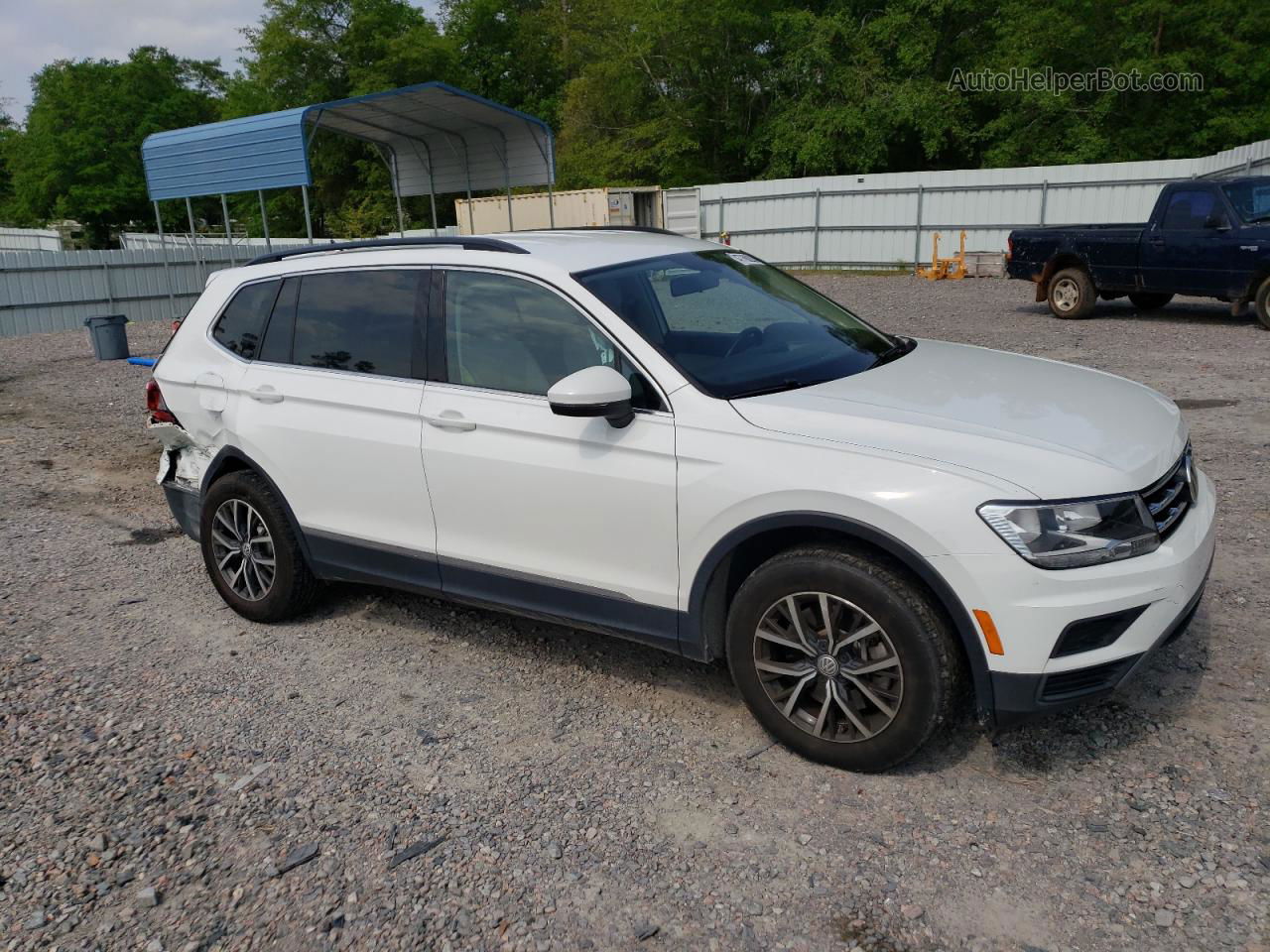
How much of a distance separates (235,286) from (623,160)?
1530 inches

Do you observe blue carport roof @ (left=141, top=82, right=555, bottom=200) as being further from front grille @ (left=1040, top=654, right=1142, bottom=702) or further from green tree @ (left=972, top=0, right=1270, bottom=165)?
green tree @ (left=972, top=0, right=1270, bottom=165)

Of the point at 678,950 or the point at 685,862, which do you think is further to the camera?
the point at 685,862

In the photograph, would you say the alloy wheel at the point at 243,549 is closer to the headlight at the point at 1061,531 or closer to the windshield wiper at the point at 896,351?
the windshield wiper at the point at 896,351

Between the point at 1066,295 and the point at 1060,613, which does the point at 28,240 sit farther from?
the point at 1060,613

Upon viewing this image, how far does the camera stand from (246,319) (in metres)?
4.88

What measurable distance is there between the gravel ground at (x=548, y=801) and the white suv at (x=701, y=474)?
335mm

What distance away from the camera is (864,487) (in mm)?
3076

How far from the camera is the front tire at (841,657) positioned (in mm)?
3098

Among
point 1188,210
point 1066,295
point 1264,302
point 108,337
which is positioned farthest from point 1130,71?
point 108,337

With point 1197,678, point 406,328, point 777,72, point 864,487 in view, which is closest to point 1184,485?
point 1197,678

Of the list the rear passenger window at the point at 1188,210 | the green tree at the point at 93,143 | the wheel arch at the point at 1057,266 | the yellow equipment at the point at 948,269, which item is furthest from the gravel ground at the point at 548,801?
the green tree at the point at 93,143

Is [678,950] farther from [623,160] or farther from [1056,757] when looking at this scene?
[623,160]

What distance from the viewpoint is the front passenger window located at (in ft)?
12.4

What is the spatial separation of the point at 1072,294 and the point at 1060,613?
13.1 meters
